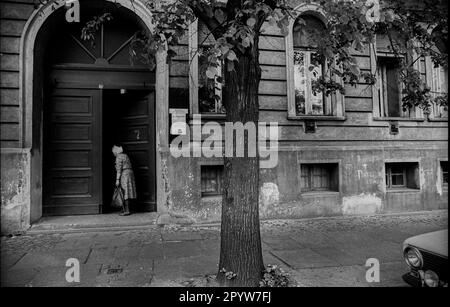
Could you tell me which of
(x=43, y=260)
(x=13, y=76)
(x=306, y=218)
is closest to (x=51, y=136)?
(x=13, y=76)

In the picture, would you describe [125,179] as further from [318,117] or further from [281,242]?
[318,117]

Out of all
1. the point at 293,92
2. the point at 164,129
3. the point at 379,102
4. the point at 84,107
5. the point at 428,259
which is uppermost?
the point at 293,92

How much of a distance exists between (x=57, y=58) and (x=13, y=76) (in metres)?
1.38

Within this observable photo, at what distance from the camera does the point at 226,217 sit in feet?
14.8

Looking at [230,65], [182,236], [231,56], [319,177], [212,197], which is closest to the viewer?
[231,56]

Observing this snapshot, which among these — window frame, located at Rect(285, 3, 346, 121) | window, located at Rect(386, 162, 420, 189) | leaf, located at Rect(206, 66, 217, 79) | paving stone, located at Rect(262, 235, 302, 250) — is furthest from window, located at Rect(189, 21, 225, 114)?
window, located at Rect(386, 162, 420, 189)

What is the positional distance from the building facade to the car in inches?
208

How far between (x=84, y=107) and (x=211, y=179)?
4.06 meters

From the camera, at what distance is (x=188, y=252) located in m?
6.15

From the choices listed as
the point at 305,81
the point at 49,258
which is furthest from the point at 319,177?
the point at 49,258

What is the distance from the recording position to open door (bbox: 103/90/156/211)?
9.38m

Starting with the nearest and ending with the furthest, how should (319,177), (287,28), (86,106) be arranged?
1. (287,28)
2. (86,106)
3. (319,177)

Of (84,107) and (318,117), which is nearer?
(84,107)

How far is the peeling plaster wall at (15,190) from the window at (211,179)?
4.30 metres
